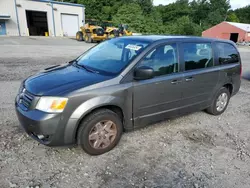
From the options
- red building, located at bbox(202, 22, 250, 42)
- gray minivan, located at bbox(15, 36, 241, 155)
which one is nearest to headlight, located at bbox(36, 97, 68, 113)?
gray minivan, located at bbox(15, 36, 241, 155)

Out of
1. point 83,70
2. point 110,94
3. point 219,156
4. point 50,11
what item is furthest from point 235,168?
point 50,11

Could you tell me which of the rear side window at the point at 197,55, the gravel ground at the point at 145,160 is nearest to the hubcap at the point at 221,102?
the gravel ground at the point at 145,160

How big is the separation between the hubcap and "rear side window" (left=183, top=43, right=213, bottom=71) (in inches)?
36.1

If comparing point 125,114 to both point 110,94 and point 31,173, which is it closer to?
point 110,94

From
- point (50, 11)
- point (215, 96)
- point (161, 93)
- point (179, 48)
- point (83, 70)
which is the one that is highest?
point (50, 11)

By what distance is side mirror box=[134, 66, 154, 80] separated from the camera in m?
2.95

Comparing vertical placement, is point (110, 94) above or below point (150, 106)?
above

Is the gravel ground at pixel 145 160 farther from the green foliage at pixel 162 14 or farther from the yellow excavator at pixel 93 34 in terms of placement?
the green foliage at pixel 162 14

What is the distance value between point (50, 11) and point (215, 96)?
105ft

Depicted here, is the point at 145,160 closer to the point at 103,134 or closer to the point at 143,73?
the point at 103,134

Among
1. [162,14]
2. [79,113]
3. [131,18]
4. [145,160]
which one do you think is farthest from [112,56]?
[162,14]

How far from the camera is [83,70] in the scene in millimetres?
3270

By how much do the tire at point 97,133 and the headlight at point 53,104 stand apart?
0.39m

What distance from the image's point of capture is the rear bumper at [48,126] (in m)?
2.57
